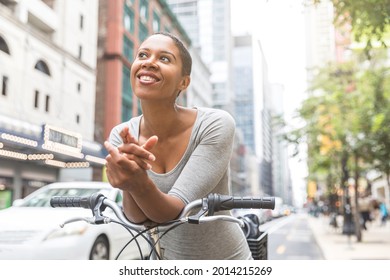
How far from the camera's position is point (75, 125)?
3.27 m

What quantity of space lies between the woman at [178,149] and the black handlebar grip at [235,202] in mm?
75

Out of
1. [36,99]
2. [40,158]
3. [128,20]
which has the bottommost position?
[40,158]

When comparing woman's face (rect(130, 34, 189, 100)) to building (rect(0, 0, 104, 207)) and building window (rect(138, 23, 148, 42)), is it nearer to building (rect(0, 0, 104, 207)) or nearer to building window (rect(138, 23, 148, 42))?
building (rect(0, 0, 104, 207))

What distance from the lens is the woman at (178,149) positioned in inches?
54.4

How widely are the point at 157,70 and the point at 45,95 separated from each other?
1905 millimetres

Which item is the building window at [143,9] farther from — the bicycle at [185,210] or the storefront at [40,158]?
the bicycle at [185,210]

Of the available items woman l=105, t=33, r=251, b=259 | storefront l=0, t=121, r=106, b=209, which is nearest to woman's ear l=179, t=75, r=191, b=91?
woman l=105, t=33, r=251, b=259

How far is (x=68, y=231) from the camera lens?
130 inches

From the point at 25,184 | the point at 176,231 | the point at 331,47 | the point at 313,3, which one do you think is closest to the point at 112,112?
Result: the point at 25,184

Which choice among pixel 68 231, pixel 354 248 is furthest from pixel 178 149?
pixel 354 248

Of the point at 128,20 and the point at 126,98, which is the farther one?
the point at 128,20

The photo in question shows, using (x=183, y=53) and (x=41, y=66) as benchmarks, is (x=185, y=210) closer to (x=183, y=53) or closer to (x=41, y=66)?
(x=183, y=53)
